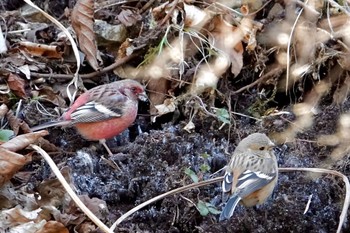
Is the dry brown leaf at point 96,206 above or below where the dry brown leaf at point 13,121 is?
above

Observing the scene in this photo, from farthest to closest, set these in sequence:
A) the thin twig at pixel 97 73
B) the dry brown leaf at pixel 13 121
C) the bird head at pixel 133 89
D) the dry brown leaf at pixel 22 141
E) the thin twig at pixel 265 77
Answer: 1. the thin twig at pixel 97 73
2. the thin twig at pixel 265 77
3. the bird head at pixel 133 89
4. the dry brown leaf at pixel 13 121
5. the dry brown leaf at pixel 22 141

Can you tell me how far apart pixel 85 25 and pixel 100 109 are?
0.75m

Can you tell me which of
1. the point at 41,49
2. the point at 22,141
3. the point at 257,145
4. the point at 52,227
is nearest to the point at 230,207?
the point at 257,145

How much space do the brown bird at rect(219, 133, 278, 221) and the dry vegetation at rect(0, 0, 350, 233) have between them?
0.11m

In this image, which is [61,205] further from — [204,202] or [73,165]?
[204,202]

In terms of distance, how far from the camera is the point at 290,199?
15.0ft

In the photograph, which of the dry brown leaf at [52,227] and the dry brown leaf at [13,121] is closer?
the dry brown leaf at [52,227]

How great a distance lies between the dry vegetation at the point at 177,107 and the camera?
4578mm

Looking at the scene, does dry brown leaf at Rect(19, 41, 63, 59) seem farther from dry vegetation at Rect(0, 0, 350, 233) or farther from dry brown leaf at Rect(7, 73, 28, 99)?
dry brown leaf at Rect(7, 73, 28, 99)

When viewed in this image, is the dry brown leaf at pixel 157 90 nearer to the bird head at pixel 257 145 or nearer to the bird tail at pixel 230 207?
the bird head at pixel 257 145

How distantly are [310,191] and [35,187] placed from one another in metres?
1.58

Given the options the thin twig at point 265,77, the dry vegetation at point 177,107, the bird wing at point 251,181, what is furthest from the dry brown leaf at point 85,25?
the bird wing at point 251,181

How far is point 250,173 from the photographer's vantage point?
474cm

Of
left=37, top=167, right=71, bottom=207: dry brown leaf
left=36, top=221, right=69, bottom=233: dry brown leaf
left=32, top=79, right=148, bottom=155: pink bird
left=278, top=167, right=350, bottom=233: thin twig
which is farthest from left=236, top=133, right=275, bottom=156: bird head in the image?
left=36, top=221, right=69, bottom=233: dry brown leaf
